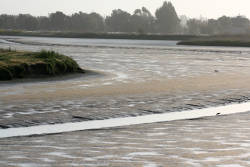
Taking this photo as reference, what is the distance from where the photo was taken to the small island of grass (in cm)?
1934

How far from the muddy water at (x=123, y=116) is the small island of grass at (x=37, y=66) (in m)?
0.76

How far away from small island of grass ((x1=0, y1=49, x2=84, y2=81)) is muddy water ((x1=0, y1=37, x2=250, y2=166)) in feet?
2.48

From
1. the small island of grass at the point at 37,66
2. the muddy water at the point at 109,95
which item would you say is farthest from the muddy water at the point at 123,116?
the small island of grass at the point at 37,66

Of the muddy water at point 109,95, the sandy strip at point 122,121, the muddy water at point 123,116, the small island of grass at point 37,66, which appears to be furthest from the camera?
the small island of grass at point 37,66

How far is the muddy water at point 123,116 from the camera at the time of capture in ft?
23.5

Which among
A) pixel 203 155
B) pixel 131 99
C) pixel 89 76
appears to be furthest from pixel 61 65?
pixel 203 155

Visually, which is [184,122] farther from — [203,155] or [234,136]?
[203,155]

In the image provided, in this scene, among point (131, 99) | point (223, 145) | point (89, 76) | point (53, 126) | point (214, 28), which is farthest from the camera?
point (214, 28)

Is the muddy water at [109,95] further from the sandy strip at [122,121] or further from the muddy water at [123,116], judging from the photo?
the sandy strip at [122,121]

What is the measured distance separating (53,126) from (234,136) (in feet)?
10.1

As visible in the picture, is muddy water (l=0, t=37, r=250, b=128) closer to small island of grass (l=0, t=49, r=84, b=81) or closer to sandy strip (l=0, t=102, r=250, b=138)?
sandy strip (l=0, t=102, r=250, b=138)

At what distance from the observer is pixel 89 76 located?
21.3m

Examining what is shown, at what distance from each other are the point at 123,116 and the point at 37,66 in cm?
965

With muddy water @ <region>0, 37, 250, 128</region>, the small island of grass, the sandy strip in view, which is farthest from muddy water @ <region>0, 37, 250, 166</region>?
the small island of grass
